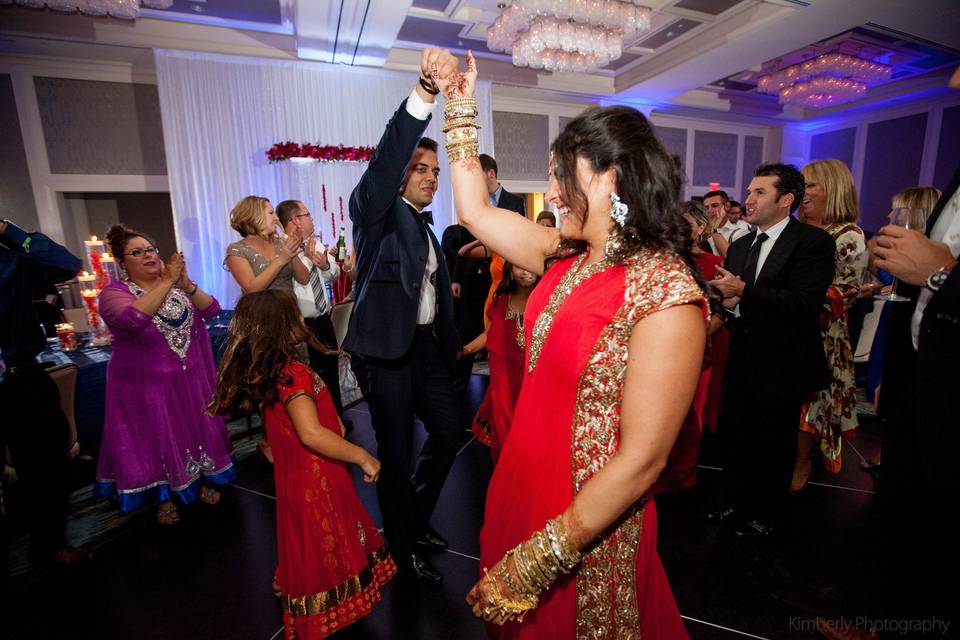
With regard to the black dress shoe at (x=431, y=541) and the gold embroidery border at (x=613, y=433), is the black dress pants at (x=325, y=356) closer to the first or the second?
the black dress shoe at (x=431, y=541)

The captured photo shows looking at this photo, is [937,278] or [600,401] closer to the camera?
[600,401]

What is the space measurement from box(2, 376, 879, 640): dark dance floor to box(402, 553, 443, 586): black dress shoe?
0.13 feet

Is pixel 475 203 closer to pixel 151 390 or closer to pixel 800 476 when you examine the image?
pixel 151 390

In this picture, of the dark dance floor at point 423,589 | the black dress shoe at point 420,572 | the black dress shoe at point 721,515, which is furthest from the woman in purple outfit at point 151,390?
the black dress shoe at point 721,515

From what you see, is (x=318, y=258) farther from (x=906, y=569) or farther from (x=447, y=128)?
(x=906, y=569)

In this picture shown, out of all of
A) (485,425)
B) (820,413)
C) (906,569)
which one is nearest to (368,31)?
(485,425)

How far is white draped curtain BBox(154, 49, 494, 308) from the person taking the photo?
554 centimetres

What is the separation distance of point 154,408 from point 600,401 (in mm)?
2617

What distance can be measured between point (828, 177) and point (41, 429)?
14.9 feet

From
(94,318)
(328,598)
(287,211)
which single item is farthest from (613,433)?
(94,318)

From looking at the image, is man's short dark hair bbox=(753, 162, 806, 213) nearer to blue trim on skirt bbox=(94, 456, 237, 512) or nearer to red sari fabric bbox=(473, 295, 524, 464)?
red sari fabric bbox=(473, 295, 524, 464)

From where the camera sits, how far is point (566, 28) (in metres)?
4.73

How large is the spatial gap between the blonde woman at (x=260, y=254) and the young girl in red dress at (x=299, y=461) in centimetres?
126

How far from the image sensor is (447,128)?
1215mm
